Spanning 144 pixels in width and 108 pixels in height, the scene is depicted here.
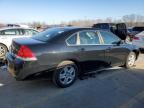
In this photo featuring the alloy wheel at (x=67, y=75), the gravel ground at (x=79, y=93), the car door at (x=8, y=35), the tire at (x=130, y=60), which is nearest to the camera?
the gravel ground at (x=79, y=93)

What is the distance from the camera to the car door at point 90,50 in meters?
5.03

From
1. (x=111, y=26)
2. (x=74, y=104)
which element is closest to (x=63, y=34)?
(x=74, y=104)

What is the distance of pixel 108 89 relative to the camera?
4.79 meters

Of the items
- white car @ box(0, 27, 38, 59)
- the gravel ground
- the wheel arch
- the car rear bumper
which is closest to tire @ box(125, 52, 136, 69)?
the gravel ground

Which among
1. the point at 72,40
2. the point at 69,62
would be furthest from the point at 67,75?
the point at 72,40

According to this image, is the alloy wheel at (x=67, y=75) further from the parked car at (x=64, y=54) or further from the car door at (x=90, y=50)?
the car door at (x=90, y=50)

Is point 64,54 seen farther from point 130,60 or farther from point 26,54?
point 130,60

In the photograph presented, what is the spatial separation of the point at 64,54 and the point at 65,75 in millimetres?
563

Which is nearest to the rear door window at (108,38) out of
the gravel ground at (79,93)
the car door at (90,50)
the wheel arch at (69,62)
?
the car door at (90,50)

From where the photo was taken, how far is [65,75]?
15.8 ft

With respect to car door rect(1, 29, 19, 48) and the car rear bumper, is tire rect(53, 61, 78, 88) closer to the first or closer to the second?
the car rear bumper

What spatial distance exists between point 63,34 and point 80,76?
135cm

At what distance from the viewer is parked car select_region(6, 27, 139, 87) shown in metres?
4.28

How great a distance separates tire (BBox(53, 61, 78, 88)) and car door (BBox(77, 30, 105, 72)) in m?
0.32
